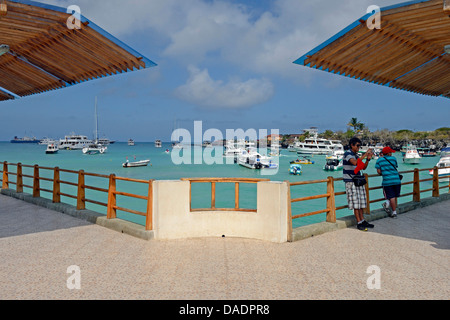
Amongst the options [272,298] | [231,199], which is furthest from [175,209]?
[231,199]

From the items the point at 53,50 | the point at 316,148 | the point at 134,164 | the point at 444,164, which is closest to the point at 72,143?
the point at 134,164

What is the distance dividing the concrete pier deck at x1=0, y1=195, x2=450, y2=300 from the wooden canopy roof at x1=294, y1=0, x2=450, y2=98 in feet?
10.7

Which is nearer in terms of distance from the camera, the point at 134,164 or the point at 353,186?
the point at 353,186

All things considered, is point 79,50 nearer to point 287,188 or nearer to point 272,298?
point 287,188

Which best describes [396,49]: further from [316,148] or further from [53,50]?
[316,148]

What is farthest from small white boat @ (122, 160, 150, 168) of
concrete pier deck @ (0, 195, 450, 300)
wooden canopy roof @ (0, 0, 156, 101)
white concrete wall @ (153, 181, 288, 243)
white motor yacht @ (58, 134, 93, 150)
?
white motor yacht @ (58, 134, 93, 150)

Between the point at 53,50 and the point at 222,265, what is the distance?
5048mm

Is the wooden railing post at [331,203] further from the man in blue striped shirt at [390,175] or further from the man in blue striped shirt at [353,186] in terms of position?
the man in blue striped shirt at [390,175]

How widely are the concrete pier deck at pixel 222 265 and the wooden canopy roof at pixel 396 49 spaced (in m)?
3.25

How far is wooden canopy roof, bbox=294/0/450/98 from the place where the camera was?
4414 millimetres

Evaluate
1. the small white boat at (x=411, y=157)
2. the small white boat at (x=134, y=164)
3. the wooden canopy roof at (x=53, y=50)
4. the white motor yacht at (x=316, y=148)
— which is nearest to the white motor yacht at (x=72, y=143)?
the small white boat at (x=134, y=164)

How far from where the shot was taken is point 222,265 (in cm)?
446

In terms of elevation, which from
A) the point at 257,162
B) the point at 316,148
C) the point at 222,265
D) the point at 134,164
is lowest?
the point at 134,164

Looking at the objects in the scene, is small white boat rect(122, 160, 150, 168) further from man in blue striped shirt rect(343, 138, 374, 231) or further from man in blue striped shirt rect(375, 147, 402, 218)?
man in blue striped shirt rect(343, 138, 374, 231)
